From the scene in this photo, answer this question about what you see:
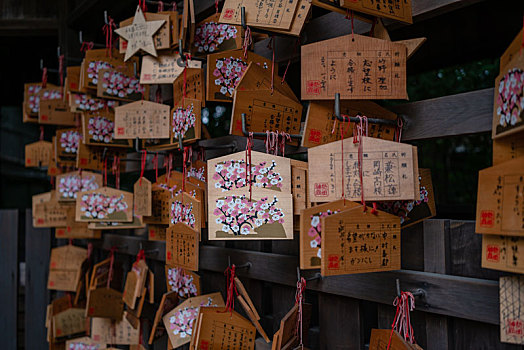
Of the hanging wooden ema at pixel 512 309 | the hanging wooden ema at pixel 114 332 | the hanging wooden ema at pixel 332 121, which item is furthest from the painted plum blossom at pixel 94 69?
the hanging wooden ema at pixel 512 309

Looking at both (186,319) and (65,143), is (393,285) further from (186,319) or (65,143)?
(65,143)

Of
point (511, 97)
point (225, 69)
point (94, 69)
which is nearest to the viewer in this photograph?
point (511, 97)

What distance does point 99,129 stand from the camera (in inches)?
105

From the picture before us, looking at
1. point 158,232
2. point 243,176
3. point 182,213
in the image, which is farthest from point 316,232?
point 158,232

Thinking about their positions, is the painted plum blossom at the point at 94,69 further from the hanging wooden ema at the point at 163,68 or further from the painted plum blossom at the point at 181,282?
the painted plum blossom at the point at 181,282

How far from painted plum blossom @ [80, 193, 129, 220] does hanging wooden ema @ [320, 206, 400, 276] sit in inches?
57.1

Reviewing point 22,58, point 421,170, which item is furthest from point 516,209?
point 22,58

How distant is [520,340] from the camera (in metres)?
1.05

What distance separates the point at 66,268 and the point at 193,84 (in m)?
1.88

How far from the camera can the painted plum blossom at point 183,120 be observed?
1872 millimetres

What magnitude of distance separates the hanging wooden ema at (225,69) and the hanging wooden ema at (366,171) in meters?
0.53

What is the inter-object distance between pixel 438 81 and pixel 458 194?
109cm

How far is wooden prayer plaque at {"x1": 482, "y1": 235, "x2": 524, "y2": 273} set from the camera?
3.34 feet

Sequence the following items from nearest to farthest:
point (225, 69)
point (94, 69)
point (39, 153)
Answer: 1. point (225, 69)
2. point (94, 69)
3. point (39, 153)
